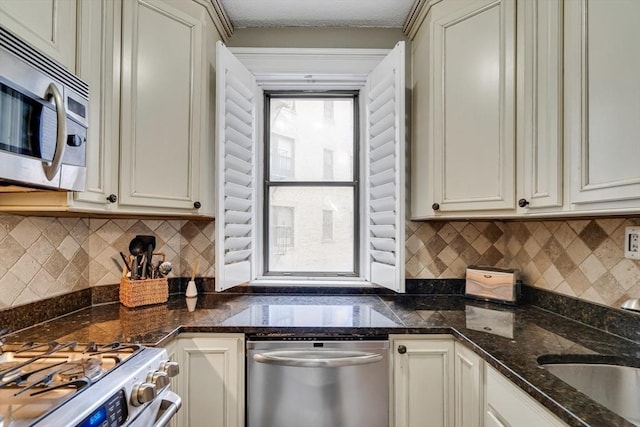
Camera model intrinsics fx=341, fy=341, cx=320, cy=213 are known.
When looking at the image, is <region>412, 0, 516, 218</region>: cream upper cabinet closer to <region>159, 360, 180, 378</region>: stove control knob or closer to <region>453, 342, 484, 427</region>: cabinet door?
<region>453, 342, 484, 427</region>: cabinet door

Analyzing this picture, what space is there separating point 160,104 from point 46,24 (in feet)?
1.68

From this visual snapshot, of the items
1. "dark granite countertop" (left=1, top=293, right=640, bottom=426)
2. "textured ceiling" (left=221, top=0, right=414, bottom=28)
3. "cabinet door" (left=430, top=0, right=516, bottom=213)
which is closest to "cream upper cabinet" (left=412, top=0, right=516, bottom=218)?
"cabinet door" (left=430, top=0, right=516, bottom=213)

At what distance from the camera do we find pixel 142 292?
1764 mm

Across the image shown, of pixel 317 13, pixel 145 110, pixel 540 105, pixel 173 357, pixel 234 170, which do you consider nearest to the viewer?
pixel 540 105

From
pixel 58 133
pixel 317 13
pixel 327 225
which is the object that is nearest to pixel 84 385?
pixel 58 133

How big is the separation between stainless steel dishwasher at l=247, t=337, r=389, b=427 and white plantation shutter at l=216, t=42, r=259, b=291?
499 mm

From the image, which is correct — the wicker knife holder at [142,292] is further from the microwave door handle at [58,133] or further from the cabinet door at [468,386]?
the cabinet door at [468,386]

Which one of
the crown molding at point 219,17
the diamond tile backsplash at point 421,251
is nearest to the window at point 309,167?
the crown molding at point 219,17

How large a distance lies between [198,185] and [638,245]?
185cm

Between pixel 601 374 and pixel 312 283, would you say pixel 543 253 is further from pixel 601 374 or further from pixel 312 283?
pixel 312 283

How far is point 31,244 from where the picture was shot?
1469 mm

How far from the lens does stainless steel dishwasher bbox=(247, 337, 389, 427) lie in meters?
1.47

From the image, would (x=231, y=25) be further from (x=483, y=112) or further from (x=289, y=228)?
(x=483, y=112)

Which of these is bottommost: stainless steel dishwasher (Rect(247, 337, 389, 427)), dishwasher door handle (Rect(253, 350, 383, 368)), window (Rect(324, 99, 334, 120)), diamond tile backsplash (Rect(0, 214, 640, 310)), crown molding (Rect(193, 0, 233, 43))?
stainless steel dishwasher (Rect(247, 337, 389, 427))
